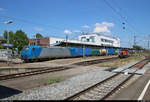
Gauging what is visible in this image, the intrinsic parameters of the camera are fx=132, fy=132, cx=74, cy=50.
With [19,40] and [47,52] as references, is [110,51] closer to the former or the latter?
[47,52]

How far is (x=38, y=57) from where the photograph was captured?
24.4 metres

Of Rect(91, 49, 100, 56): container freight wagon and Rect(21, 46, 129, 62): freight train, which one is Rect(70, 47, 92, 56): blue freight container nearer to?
Rect(21, 46, 129, 62): freight train

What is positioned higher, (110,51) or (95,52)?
(110,51)

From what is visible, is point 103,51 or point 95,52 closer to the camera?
point 95,52

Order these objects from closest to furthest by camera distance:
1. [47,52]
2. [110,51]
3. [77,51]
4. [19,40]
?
[47,52] < [77,51] < [110,51] < [19,40]

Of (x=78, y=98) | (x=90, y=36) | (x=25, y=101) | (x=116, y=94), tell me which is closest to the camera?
(x=25, y=101)

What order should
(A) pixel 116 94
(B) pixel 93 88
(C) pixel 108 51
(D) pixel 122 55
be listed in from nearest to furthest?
(A) pixel 116 94 < (B) pixel 93 88 < (D) pixel 122 55 < (C) pixel 108 51

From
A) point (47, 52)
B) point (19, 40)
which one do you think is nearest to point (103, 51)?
point (47, 52)

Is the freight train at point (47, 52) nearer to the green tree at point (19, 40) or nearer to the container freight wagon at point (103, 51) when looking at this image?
the container freight wagon at point (103, 51)

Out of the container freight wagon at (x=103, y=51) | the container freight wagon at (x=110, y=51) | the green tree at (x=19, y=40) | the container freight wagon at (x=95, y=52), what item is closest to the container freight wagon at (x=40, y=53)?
the container freight wagon at (x=95, y=52)

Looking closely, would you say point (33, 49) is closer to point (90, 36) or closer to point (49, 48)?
point (49, 48)

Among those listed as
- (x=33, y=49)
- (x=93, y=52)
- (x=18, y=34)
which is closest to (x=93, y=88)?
(x=33, y=49)

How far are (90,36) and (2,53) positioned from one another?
64233mm

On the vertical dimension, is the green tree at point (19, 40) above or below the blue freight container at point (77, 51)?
→ above
